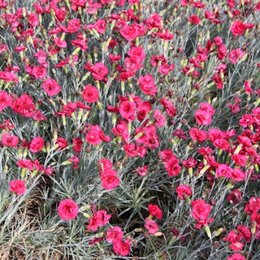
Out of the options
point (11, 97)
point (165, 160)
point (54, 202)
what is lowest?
point (54, 202)

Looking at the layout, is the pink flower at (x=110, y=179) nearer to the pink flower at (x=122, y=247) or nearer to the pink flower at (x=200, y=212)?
the pink flower at (x=122, y=247)

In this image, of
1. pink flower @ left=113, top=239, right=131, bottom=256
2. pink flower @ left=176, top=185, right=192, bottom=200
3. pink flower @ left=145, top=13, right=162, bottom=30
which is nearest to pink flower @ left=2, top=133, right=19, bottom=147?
pink flower @ left=113, top=239, right=131, bottom=256

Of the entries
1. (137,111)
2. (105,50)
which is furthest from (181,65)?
(137,111)

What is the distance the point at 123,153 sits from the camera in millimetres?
2285

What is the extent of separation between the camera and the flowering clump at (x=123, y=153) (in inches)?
75.7

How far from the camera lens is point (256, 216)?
176cm

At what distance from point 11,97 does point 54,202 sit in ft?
1.68

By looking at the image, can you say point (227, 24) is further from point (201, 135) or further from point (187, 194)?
point (187, 194)

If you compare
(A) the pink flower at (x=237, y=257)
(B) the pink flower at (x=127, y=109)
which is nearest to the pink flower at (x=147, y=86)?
(B) the pink flower at (x=127, y=109)

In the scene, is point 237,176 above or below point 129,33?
below

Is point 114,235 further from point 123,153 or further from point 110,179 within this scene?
point 123,153

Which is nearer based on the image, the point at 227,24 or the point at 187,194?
the point at 187,194

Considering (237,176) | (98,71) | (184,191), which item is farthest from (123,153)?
(237,176)

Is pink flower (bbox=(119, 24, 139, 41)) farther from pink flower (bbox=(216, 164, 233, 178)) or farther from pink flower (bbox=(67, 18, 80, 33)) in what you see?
pink flower (bbox=(216, 164, 233, 178))
